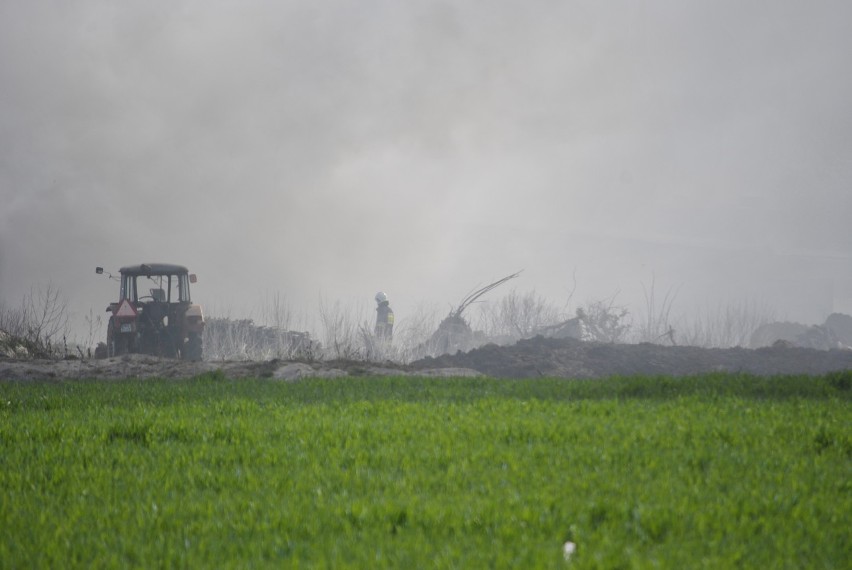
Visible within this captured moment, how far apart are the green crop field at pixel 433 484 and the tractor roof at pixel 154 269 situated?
12.6 meters

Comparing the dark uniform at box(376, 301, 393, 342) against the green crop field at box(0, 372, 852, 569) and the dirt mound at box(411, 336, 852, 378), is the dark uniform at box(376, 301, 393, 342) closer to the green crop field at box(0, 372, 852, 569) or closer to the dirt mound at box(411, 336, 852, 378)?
the dirt mound at box(411, 336, 852, 378)

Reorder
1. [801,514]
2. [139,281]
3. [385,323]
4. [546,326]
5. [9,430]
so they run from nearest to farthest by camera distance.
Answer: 1. [801,514]
2. [9,430]
3. [139,281]
4. [385,323]
5. [546,326]

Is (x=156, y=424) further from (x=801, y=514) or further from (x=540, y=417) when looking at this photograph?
(x=801, y=514)

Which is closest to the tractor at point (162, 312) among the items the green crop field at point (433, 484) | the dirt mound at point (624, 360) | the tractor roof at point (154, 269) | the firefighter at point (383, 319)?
the tractor roof at point (154, 269)

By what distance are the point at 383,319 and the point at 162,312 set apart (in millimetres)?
6477

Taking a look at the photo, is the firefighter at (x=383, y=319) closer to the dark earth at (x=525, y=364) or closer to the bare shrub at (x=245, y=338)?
the bare shrub at (x=245, y=338)

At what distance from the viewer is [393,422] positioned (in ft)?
23.1

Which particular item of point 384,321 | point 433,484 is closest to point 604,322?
point 384,321

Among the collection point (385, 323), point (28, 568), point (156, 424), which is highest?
point (385, 323)

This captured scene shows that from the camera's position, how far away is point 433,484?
501 centimetres

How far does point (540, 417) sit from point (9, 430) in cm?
482

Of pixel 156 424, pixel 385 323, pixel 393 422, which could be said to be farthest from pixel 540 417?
pixel 385 323

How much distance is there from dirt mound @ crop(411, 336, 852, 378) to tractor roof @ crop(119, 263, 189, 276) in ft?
26.0

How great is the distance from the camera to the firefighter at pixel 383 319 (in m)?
22.6
